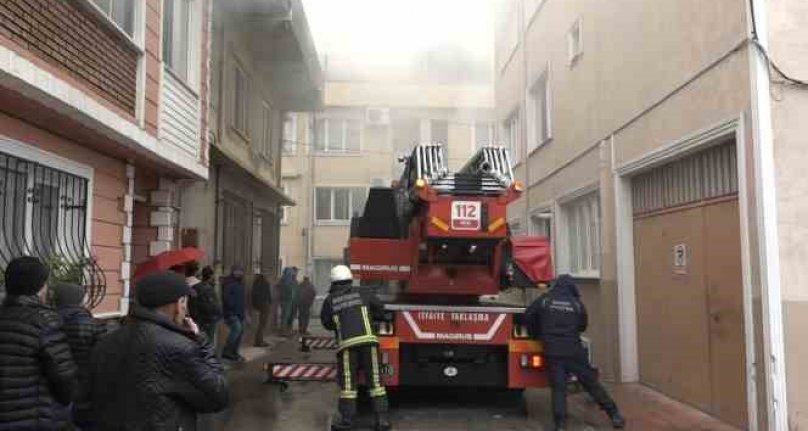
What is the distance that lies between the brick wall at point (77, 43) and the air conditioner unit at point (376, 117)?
17.3 m

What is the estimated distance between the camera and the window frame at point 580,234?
1055 centimetres

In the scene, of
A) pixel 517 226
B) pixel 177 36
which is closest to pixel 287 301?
pixel 517 226

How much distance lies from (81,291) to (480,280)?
13.8 ft

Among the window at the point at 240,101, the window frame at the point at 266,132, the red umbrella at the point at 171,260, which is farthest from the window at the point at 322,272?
the red umbrella at the point at 171,260

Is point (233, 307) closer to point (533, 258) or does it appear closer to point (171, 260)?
point (533, 258)

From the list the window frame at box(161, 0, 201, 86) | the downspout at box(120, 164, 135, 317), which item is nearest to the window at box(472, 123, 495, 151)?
the window frame at box(161, 0, 201, 86)

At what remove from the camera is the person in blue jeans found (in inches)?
420

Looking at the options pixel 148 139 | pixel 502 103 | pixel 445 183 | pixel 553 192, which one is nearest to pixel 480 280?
pixel 445 183

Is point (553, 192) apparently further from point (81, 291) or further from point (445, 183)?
point (81, 291)

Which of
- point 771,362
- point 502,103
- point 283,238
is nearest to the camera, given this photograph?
point 771,362

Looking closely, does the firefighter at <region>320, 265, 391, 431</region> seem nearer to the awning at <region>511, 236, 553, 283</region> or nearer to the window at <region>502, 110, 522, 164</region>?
the awning at <region>511, 236, 553, 283</region>

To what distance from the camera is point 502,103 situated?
703 inches

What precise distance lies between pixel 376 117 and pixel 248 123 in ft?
36.1

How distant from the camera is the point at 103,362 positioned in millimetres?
2727
